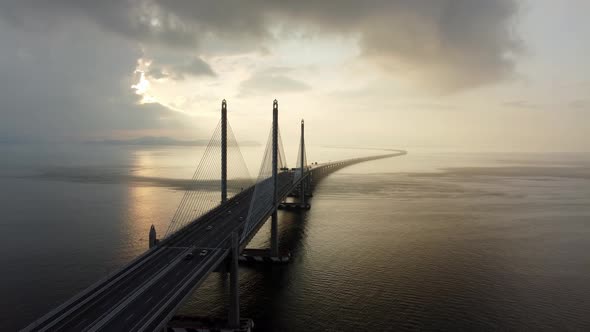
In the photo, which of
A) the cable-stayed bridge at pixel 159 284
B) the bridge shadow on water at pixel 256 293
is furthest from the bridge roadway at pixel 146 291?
the bridge shadow on water at pixel 256 293

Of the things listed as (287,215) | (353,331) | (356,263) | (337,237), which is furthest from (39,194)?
(353,331)

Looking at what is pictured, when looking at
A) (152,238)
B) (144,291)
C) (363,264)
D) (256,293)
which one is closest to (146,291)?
(144,291)

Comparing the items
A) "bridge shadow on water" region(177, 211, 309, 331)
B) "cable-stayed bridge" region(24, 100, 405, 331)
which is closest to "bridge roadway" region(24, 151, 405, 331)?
"cable-stayed bridge" region(24, 100, 405, 331)

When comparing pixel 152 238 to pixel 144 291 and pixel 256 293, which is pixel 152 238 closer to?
pixel 144 291

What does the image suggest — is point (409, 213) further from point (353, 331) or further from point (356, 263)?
point (353, 331)

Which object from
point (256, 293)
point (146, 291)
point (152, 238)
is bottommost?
point (256, 293)

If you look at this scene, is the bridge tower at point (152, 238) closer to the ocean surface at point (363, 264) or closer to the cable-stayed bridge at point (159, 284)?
the cable-stayed bridge at point (159, 284)
